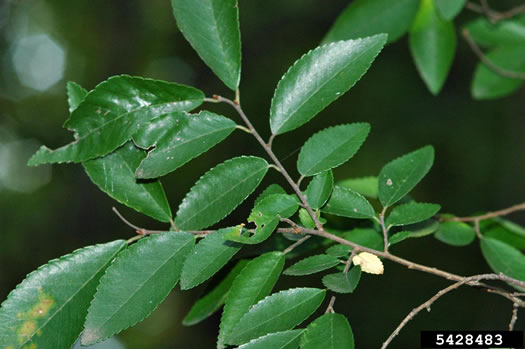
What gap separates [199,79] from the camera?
530 cm

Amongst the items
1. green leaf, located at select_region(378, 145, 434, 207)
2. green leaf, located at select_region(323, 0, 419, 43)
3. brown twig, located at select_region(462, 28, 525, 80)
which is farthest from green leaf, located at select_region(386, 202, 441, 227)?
brown twig, located at select_region(462, 28, 525, 80)

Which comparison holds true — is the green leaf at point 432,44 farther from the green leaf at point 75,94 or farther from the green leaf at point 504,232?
the green leaf at point 75,94

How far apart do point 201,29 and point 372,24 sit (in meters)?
0.70

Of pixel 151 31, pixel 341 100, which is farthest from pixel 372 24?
pixel 151 31

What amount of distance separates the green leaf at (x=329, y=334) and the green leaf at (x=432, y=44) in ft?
2.82

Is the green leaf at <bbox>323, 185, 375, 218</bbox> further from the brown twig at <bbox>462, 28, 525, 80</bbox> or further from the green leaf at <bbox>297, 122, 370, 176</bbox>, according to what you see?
the brown twig at <bbox>462, 28, 525, 80</bbox>

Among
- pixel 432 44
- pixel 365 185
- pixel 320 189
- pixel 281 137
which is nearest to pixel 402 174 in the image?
pixel 320 189

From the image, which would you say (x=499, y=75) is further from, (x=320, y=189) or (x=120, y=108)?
(x=120, y=108)

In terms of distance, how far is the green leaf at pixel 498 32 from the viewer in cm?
150

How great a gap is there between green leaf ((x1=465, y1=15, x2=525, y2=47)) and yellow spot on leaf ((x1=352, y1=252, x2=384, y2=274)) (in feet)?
3.32

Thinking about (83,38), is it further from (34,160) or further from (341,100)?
(34,160)

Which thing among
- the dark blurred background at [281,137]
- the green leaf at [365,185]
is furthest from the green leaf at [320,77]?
the dark blurred background at [281,137]

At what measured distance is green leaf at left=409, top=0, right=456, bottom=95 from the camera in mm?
1421

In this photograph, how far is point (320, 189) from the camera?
2.56 feet
